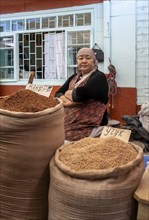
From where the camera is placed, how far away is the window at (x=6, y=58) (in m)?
5.34

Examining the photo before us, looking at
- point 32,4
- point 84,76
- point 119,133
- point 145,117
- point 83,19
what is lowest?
point 145,117

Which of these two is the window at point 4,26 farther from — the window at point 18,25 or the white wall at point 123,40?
the white wall at point 123,40

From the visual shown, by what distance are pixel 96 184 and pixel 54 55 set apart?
4246 mm

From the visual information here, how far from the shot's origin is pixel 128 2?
4.27m

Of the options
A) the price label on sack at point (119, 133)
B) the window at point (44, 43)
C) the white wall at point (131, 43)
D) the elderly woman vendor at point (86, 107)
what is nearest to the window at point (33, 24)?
the window at point (44, 43)

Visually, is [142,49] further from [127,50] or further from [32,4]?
[32,4]

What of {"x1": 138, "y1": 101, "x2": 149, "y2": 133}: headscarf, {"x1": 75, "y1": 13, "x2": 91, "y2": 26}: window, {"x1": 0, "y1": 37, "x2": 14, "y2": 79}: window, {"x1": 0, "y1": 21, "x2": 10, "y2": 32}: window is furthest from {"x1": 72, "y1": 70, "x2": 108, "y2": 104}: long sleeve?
{"x1": 0, "y1": 21, "x2": 10, "y2": 32}: window

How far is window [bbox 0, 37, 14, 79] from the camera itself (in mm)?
5340

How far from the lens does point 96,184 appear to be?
895 millimetres

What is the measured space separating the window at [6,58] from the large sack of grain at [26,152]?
4.40 m

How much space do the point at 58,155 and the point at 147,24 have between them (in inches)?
143

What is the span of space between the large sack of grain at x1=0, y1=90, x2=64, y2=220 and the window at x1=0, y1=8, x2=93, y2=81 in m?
Result: 3.75

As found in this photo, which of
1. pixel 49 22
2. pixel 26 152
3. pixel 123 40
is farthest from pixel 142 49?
pixel 26 152

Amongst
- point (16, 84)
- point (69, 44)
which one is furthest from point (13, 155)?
point (16, 84)
